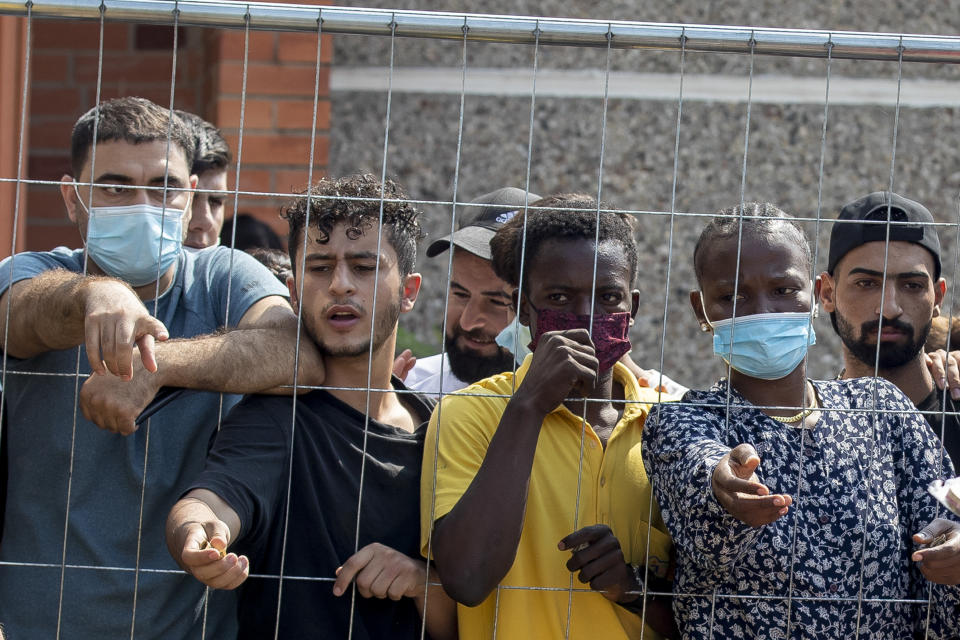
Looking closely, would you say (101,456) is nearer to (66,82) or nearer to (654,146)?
(654,146)

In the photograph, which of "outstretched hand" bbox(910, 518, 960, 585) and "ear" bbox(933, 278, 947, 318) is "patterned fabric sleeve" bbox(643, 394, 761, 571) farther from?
"ear" bbox(933, 278, 947, 318)

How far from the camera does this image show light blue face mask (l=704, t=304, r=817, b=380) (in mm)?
2496

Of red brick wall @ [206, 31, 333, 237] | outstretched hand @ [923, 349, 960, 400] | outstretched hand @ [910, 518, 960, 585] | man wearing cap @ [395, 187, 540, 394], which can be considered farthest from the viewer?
red brick wall @ [206, 31, 333, 237]

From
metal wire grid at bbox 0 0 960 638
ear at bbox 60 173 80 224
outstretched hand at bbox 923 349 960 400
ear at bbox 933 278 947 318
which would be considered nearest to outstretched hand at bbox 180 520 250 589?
metal wire grid at bbox 0 0 960 638

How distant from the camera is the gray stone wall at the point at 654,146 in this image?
548cm

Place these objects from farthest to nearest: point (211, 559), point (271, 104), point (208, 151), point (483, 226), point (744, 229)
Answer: point (271, 104) < point (208, 151) < point (483, 226) < point (744, 229) < point (211, 559)

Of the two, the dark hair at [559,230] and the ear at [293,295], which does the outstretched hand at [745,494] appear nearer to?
the dark hair at [559,230]

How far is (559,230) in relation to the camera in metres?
2.77

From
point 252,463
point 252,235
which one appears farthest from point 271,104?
point 252,463

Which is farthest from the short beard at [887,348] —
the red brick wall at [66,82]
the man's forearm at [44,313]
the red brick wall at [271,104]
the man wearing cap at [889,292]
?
the red brick wall at [66,82]

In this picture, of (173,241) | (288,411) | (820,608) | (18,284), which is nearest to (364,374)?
(288,411)

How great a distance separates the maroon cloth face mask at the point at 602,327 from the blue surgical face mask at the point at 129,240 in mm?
833

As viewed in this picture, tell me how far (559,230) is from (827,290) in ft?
3.37

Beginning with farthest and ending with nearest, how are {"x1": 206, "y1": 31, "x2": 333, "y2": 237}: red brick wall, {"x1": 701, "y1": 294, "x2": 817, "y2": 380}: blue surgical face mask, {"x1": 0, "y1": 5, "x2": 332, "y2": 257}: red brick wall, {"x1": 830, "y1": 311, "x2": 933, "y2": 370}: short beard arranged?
{"x1": 0, "y1": 5, "x2": 332, "y2": 257}: red brick wall → {"x1": 206, "y1": 31, "x2": 333, "y2": 237}: red brick wall → {"x1": 830, "y1": 311, "x2": 933, "y2": 370}: short beard → {"x1": 701, "y1": 294, "x2": 817, "y2": 380}: blue surgical face mask
